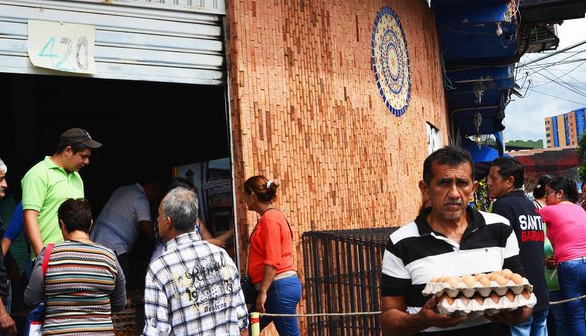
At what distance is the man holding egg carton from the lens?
3.70m

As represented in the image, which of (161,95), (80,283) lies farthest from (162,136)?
(80,283)

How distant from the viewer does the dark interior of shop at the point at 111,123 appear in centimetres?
1111

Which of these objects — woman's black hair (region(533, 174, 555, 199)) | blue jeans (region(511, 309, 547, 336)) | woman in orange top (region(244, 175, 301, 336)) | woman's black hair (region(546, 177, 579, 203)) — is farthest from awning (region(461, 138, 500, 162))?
woman in orange top (region(244, 175, 301, 336))

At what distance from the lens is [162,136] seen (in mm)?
11820

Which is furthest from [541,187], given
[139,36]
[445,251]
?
[445,251]

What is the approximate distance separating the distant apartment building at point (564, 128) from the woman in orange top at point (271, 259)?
289ft

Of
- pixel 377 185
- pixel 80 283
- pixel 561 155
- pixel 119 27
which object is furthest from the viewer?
pixel 561 155

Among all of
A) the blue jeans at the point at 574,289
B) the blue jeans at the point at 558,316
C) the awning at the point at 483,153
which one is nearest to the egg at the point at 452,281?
the blue jeans at the point at 574,289

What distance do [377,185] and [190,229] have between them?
18.9 feet

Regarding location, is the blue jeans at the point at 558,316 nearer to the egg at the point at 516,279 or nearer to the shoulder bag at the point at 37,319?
the egg at the point at 516,279

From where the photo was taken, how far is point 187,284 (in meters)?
4.68

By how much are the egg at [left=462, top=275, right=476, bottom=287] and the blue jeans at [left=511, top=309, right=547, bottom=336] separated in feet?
10.0

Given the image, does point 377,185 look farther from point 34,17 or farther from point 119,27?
point 34,17

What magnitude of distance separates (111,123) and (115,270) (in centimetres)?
723
